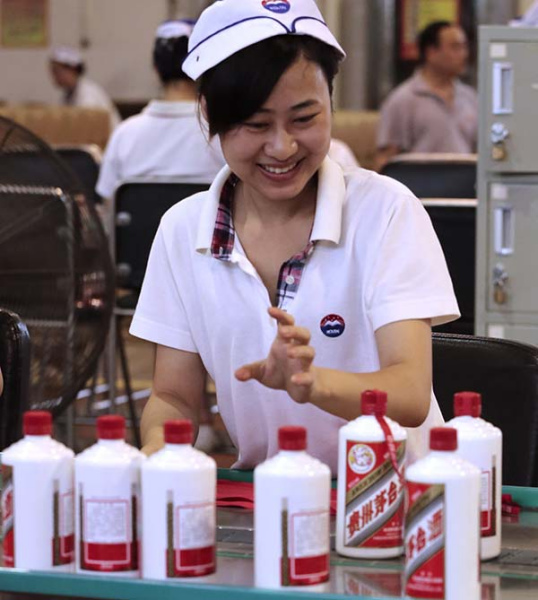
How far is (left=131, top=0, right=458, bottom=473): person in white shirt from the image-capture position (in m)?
1.64

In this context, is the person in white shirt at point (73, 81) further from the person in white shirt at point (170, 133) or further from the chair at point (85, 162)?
the person in white shirt at point (170, 133)

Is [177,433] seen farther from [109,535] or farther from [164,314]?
[164,314]

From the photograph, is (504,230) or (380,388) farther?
(504,230)

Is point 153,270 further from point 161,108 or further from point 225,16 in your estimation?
point 161,108

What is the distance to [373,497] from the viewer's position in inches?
50.4

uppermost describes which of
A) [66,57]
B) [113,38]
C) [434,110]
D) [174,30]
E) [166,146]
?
[113,38]

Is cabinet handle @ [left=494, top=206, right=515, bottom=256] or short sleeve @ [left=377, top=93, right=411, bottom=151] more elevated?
short sleeve @ [left=377, top=93, right=411, bottom=151]

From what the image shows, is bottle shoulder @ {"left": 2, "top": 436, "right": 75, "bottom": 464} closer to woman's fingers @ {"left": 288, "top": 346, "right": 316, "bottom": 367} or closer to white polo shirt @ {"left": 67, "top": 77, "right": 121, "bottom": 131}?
woman's fingers @ {"left": 288, "top": 346, "right": 316, "bottom": 367}

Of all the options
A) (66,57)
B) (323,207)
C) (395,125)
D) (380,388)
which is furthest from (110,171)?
(66,57)

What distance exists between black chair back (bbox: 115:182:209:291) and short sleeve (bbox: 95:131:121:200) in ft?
0.74

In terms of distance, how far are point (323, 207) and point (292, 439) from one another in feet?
2.03

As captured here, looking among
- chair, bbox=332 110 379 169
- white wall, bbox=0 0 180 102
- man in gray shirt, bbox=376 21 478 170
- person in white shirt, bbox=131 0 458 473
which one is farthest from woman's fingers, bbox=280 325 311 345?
white wall, bbox=0 0 180 102

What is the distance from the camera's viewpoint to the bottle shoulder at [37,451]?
121cm

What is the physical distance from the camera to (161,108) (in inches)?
166
